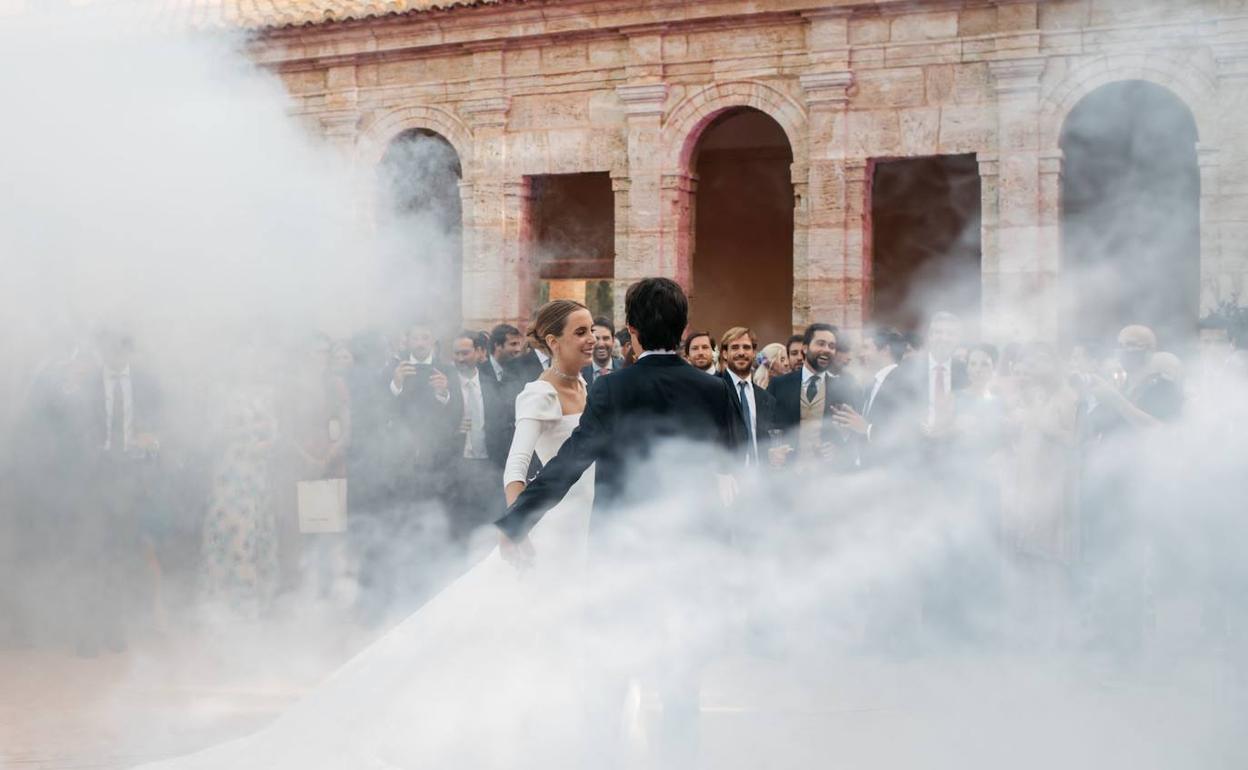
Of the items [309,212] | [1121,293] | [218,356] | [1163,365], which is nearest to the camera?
[1163,365]

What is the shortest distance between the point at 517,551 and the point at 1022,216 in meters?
8.74

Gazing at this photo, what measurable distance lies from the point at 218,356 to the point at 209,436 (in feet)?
2.14

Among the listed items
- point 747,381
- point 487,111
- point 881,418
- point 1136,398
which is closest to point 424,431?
point 747,381

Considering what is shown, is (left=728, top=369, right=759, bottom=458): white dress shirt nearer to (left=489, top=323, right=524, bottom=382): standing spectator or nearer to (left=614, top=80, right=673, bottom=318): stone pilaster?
(left=489, top=323, right=524, bottom=382): standing spectator

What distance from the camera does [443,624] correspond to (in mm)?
4363

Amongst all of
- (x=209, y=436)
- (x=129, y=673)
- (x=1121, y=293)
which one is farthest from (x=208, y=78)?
(x=1121, y=293)

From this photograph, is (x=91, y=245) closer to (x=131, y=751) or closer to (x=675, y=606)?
(x=131, y=751)

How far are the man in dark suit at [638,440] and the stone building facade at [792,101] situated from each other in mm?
8178

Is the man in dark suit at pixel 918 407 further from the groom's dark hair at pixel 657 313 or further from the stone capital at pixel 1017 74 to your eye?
the stone capital at pixel 1017 74

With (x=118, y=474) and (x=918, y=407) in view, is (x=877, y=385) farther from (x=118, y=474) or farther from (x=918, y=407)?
(x=118, y=474)

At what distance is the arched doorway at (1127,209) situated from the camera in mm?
12398

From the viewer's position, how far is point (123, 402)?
7316 millimetres

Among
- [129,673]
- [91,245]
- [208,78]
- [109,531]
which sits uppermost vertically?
[208,78]

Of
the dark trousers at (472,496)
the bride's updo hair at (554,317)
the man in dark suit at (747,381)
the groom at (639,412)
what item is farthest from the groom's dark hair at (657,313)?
the dark trousers at (472,496)
